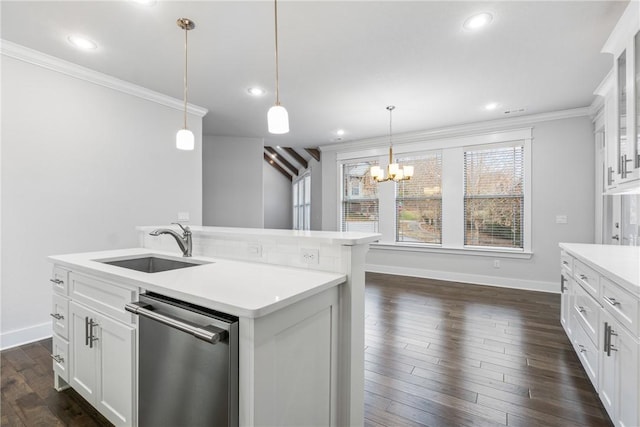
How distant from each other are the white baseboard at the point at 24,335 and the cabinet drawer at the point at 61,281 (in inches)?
54.0

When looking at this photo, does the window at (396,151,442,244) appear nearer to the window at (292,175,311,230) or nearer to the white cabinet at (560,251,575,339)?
the white cabinet at (560,251,575,339)

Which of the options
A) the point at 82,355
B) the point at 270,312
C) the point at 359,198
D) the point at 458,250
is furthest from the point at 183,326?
the point at 359,198

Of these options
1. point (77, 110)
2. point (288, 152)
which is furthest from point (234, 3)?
point (288, 152)

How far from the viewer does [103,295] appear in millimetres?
1598

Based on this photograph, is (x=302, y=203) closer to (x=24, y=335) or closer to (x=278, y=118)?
(x=24, y=335)

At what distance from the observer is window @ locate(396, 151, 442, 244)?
5.46 m

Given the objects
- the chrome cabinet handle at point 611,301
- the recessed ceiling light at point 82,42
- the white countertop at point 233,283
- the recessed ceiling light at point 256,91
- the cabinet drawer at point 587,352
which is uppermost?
the recessed ceiling light at point 256,91

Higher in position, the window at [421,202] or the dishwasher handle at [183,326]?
the window at [421,202]

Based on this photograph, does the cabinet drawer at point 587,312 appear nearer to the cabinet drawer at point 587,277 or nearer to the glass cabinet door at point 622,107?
the cabinet drawer at point 587,277

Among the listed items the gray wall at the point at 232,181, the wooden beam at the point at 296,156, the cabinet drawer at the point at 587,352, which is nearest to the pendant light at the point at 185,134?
the cabinet drawer at the point at 587,352

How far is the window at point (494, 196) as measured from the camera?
15.6 ft

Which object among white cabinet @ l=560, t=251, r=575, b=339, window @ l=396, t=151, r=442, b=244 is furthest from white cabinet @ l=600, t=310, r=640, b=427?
window @ l=396, t=151, r=442, b=244

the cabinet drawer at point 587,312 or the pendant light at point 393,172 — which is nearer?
the cabinet drawer at point 587,312

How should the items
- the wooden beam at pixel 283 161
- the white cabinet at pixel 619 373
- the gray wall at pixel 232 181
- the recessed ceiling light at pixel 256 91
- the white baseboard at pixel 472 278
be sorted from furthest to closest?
the wooden beam at pixel 283 161 < the gray wall at pixel 232 181 < the white baseboard at pixel 472 278 < the recessed ceiling light at pixel 256 91 < the white cabinet at pixel 619 373
